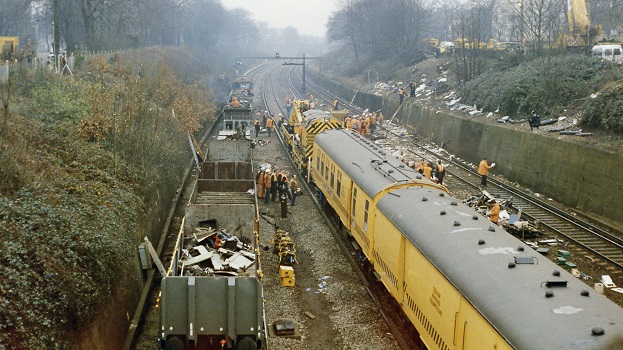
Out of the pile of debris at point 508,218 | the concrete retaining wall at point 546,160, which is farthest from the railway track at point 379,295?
the concrete retaining wall at point 546,160

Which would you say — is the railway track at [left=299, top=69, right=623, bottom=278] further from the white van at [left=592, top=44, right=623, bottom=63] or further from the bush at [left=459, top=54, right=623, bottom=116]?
the white van at [left=592, top=44, right=623, bottom=63]

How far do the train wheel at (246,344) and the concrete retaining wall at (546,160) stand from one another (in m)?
A: 14.3

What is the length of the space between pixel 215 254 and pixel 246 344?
2.82 m

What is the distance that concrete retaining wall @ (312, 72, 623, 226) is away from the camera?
65.4ft

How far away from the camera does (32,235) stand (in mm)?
10805

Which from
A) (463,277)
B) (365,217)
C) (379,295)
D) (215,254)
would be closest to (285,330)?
(215,254)

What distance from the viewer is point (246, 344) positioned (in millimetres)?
10414

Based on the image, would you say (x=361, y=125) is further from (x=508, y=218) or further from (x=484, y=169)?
(x=508, y=218)

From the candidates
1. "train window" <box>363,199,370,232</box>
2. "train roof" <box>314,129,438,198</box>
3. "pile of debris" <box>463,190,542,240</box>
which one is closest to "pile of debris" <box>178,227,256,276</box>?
"train window" <box>363,199,370,232</box>

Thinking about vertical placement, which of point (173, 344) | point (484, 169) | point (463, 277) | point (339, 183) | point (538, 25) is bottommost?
point (173, 344)

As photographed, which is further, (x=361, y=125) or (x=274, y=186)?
(x=361, y=125)

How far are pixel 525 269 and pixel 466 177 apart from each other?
1936 centimetres

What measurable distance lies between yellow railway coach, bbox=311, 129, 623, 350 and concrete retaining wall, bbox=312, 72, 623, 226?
345 inches

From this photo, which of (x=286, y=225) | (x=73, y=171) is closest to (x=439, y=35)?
(x=286, y=225)
